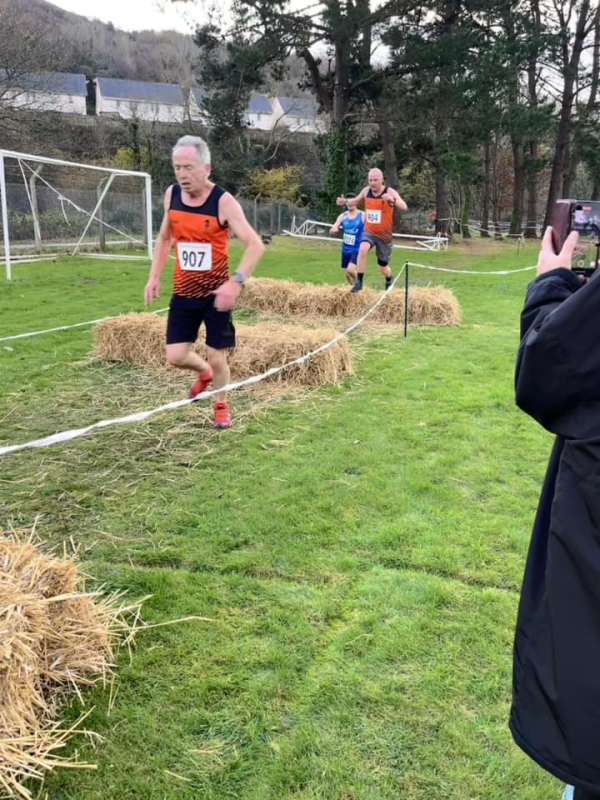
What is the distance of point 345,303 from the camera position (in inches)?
Result: 419

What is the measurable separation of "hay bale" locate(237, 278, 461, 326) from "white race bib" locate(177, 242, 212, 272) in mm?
5693

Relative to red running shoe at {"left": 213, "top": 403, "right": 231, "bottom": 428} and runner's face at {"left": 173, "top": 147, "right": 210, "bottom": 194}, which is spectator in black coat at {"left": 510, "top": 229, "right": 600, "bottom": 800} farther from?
red running shoe at {"left": 213, "top": 403, "right": 231, "bottom": 428}

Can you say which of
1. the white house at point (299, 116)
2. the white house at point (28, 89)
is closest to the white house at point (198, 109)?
the white house at point (299, 116)

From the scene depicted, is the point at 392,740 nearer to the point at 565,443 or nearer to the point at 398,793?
the point at 398,793

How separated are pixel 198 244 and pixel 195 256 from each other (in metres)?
0.09

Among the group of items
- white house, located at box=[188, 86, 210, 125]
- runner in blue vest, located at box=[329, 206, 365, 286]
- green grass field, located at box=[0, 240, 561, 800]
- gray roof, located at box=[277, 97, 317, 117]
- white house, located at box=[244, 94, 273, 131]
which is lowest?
green grass field, located at box=[0, 240, 561, 800]

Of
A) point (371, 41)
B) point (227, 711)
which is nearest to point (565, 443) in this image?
point (227, 711)

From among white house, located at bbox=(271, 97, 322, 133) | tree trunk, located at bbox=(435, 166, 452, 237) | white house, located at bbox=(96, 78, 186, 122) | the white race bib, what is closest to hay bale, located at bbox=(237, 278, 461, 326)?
the white race bib

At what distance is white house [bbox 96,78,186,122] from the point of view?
1653 inches

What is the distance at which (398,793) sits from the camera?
1.96m

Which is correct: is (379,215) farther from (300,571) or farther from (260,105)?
(260,105)

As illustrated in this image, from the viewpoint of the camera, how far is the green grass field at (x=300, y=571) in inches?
82.0

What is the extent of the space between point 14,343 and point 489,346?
6158mm

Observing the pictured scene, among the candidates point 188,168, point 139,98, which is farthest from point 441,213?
point 139,98
